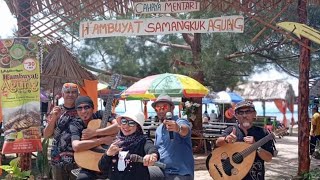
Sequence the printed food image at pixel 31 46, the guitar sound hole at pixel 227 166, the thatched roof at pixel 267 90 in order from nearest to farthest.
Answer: the guitar sound hole at pixel 227 166 < the printed food image at pixel 31 46 < the thatched roof at pixel 267 90

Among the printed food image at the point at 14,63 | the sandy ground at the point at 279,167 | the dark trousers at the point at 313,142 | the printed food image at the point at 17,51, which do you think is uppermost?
the printed food image at the point at 17,51

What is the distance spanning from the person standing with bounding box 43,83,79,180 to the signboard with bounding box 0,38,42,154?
95 cm

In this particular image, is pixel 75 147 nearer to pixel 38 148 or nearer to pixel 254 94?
pixel 38 148

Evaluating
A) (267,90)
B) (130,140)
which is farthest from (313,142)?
(267,90)

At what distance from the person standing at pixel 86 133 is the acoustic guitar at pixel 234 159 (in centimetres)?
115

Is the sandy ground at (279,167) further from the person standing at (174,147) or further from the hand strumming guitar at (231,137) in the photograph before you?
the person standing at (174,147)

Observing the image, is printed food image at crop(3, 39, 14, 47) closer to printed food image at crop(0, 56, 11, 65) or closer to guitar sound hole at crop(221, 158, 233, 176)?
printed food image at crop(0, 56, 11, 65)

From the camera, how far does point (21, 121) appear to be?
5680mm

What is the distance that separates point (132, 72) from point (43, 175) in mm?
12232

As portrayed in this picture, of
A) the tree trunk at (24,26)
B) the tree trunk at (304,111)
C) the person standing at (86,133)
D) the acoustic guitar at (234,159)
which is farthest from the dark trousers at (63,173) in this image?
the tree trunk at (304,111)

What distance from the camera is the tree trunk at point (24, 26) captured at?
6621 millimetres

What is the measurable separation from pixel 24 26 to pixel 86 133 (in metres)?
3.07

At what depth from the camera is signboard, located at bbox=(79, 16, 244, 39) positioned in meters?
6.21

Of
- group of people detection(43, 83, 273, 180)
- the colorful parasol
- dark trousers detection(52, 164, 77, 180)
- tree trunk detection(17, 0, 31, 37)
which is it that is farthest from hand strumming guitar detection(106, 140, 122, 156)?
the colorful parasol
